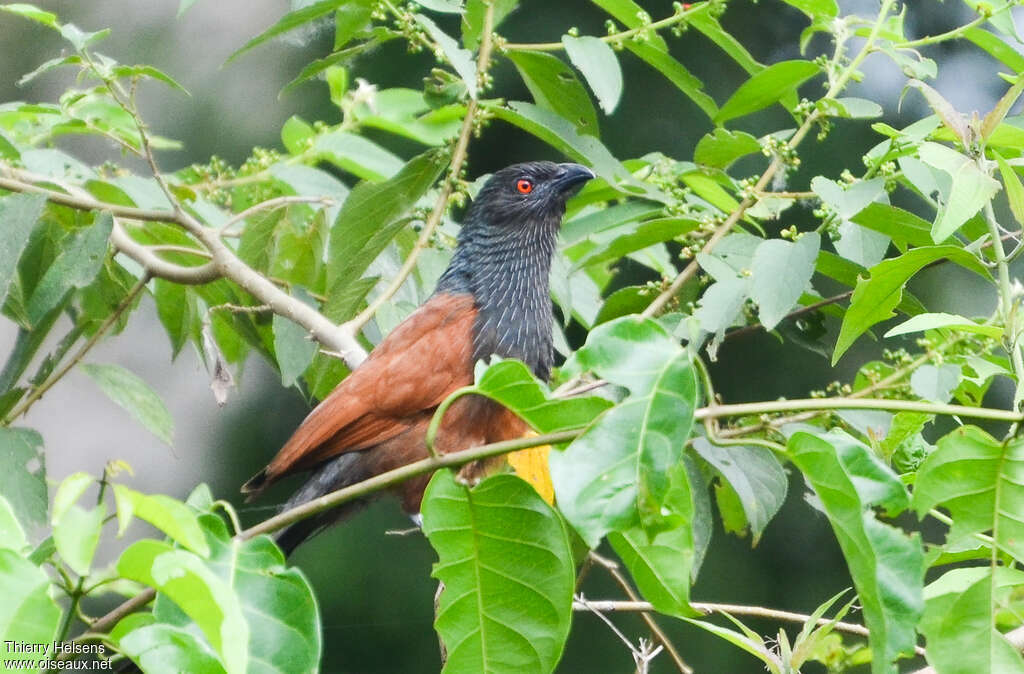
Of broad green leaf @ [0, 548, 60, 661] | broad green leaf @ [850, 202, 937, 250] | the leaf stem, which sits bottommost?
broad green leaf @ [850, 202, 937, 250]

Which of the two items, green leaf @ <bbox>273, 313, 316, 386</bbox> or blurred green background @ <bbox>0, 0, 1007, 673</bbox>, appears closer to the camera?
green leaf @ <bbox>273, 313, 316, 386</bbox>

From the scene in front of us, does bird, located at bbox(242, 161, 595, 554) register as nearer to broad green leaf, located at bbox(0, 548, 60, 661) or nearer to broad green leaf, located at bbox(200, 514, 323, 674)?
broad green leaf, located at bbox(200, 514, 323, 674)

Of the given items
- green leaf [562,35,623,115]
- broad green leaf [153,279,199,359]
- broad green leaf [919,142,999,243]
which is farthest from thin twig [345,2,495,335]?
broad green leaf [919,142,999,243]

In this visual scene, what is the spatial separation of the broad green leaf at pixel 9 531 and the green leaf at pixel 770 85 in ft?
3.94

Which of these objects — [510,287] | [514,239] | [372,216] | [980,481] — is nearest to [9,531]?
[980,481]

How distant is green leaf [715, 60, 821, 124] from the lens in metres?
1.67

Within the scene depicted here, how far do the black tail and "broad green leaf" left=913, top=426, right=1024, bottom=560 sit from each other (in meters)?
1.69

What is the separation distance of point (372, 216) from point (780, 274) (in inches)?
30.0

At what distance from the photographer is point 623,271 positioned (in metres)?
4.09

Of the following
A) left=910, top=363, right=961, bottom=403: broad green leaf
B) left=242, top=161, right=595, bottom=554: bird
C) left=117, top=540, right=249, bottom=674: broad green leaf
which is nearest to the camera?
left=117, top=540, right=249, bottom=674: broad green leaf

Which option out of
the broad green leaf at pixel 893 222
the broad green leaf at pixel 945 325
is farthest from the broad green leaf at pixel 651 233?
the broad green leaf at pixel 945 325

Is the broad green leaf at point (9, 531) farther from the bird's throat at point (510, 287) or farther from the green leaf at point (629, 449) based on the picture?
the bird's throat at point (510, 287)

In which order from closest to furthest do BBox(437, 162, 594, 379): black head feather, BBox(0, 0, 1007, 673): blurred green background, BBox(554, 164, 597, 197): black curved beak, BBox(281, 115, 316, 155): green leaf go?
1. BBox(281, 115, 316, 155): green leaf
2. BBox(437, 162, 594, 379): black head feather
3. BBox(554, 164, 597, 197): black curved beak
4. BBox(0, 0, 1007, 673): blurred green background

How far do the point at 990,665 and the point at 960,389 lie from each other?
0.76 meters
